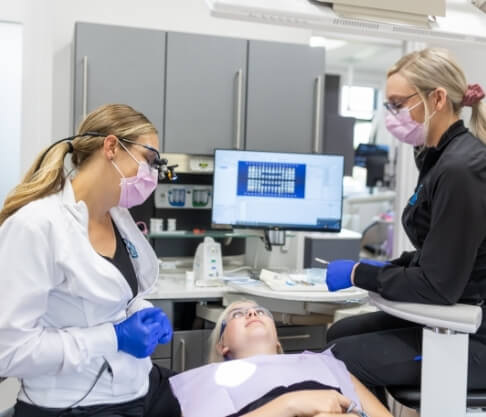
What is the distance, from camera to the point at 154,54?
8.03ft

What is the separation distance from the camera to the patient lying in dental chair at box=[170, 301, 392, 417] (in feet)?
4.81

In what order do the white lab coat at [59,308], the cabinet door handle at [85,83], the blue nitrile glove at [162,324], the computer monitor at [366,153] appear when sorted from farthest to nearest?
the computer monitor at [366,153]
the cabinet door handle at [85,83]
the blue nitrile glove at [162,324]
the white lab coat at [59,308]

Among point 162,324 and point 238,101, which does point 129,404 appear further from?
point 238,101

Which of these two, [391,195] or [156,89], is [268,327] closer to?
[156,89]

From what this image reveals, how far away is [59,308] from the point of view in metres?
1.29

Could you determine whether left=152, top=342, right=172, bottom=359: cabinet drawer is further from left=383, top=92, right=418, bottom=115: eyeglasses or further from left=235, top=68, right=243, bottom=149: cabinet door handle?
left=383, top=92, right=418, bottom=115: eyeglasses

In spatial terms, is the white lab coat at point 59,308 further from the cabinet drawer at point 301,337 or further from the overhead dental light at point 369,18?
the cabinet drawer at point 301,337

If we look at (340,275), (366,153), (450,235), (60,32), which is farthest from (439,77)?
(366,153)

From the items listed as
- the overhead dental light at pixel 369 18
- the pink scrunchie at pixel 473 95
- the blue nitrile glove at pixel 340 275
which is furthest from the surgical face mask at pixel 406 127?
the blue nitrile glove at pixel 340 275

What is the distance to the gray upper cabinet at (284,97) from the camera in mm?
2570

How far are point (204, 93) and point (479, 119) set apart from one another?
49.4 inches

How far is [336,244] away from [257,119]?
48.5 inches

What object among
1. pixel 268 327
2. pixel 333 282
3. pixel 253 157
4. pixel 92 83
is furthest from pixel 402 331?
pixel 92 83

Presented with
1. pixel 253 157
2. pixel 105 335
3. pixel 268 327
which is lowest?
pixel 268 327
